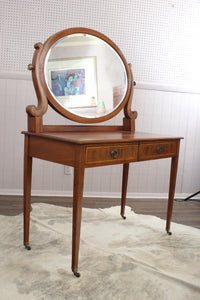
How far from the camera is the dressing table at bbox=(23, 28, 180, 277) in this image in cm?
183

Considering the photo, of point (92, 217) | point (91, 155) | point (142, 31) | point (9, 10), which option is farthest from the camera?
point (142, 31)

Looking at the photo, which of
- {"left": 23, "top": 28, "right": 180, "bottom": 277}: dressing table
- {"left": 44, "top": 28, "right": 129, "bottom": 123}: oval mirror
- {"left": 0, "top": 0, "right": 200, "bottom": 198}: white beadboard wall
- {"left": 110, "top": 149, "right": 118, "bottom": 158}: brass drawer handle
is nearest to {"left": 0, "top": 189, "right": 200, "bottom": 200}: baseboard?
{"left": 0, "top": 0, "right": 200, "bottom": 198}: white beadboard wall

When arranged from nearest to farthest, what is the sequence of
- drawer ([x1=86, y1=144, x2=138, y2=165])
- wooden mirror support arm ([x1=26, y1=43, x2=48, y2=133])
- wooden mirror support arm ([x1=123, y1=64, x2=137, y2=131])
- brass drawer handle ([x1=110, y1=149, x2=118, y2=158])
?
drawer ([x1=86, y1=144, x2=138, y2=165]) < brass drawer handle ([x1=110, y1=149, x2=118, y2=158]) < wooden mirror support arm ([x1=26, y1=43, x2=48, y2=133]) < wooden mirror support arm ([x1=123, y1=64, x2=137, y2=131])

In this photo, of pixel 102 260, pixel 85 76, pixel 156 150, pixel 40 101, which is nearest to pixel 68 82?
pixel 85 76

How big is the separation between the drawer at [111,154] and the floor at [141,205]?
3.89 feet

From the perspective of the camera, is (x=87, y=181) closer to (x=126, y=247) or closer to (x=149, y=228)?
(x=149, y=228)

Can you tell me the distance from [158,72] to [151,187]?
136cm

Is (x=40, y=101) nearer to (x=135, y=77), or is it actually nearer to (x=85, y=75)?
(x=85, y=75)

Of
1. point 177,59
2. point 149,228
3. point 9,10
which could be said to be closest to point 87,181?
point 149,228

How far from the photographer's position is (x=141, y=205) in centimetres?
340

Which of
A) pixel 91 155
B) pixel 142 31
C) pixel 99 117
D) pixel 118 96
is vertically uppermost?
pixel 142 31

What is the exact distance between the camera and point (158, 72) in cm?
359

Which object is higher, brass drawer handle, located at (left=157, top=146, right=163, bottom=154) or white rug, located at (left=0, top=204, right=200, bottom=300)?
brass drawer handle, located at (left=157, top=146, right=163, bottom=154)

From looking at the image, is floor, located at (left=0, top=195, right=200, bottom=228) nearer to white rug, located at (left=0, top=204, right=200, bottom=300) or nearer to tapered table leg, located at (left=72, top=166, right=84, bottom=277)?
white rug, located at (left=0, top=204, right=200, bottom=300)
